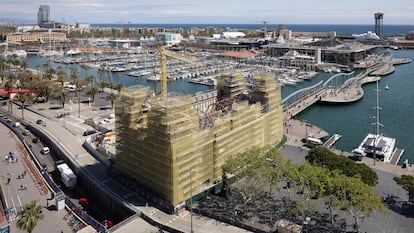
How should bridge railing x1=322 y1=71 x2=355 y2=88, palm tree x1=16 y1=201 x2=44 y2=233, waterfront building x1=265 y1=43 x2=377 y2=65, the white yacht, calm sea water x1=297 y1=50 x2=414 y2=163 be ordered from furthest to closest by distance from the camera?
1. waterfront building x1=265 y1=43 x2=377 y2=65
2. bridge railing x1=322 y1=71 x2=355 y2=88
3. calm sea water x1=297 y1=50 x2=414 y2=163
4. the white yacht
5. palm tree x1=16 y1=201 x2=44 y2=233

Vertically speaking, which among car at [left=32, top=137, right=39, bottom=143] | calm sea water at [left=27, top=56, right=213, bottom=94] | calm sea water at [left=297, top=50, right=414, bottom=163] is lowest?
car at [left=32, top=137, right=39, bottom=143]

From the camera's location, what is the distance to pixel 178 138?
3325cm

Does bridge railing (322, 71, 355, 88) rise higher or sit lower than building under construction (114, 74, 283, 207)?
higher

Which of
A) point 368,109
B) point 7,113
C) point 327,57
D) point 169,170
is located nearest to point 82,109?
point 7,113

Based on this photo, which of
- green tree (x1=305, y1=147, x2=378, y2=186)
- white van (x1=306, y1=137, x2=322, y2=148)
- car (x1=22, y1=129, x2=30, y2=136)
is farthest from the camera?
car (x1=22, y1=129, x2=30, y2=136)

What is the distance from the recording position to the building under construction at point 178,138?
110ft

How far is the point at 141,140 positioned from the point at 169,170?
474cm

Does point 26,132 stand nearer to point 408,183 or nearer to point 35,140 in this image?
point 35,140

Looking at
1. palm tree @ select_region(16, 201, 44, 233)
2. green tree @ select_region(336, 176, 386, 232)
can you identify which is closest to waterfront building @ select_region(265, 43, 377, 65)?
green tree @ select_region(336, 176, 386, 232)

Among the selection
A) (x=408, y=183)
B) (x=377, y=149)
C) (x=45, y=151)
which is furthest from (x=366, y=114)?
(x=45, y=151)

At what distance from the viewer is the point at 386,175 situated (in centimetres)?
4131

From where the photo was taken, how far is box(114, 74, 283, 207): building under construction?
110 feet

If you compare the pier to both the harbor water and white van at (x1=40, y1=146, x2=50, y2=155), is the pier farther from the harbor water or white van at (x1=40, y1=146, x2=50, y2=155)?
white van at (x1=40, y1=146, x2=50, y2=155)

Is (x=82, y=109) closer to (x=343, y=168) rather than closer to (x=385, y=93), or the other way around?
(x=343, y=168)
